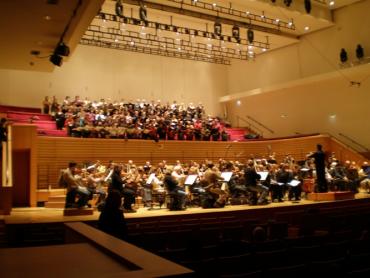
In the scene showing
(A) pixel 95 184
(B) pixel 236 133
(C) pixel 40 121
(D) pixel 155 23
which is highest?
(D) pixel 155 23

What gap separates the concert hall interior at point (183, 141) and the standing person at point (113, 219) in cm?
2

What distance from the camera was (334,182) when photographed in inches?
471

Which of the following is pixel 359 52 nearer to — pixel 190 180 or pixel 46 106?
pixel 190 180

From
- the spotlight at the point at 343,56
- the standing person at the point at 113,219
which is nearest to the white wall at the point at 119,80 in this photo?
the spotlight at the point at 343,56

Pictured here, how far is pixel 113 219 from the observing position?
4.63 meters

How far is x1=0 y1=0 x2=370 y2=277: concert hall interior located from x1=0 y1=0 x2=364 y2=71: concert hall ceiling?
0.18 ft

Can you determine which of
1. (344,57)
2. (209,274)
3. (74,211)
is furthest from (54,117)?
(209,274)

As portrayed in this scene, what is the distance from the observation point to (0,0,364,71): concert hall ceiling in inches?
247

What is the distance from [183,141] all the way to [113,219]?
40.3 feet

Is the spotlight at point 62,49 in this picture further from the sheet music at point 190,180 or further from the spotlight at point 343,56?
the spotlight at point 343,56

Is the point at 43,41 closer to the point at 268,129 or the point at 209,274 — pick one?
the point at 209,274

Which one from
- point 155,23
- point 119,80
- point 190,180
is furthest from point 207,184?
point 119,80

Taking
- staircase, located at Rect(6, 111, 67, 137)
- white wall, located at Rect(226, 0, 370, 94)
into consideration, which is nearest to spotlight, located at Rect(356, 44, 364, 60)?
white wall, located at Rect(226, 0, 370, 94)

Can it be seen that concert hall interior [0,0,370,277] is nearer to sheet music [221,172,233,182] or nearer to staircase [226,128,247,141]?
staircase [226,128,247,141]
